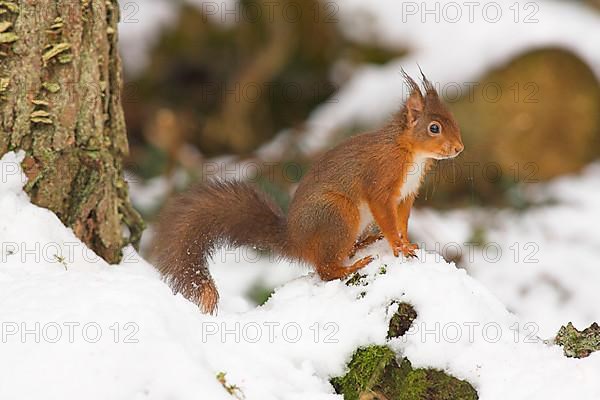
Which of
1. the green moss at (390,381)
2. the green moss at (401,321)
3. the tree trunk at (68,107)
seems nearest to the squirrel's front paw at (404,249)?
the green moss at (401,321)

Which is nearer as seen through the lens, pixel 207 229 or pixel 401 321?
pixel 401 321

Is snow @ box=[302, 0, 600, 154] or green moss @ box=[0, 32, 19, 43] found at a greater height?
snow @ box=[302, 0, 600, 154]

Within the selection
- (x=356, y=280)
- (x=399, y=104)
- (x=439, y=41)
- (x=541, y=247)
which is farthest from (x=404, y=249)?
(x=439, y=41)

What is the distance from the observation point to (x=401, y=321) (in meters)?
2.01

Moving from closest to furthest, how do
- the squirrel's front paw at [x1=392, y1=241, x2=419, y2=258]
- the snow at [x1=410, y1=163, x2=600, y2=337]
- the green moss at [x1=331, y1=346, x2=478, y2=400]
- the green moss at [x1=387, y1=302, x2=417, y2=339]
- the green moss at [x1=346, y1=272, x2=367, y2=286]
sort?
the green moss at [x1=331, y1=346, x2=478, y2=400] < the green moss at [x1=387, y1=302, x2=417, y2=339] < the green moss at [x1=346, y1=272, x2=367, y2=286] < the squirrel's front paw at [x1=392, y1=241, x2=419, y2=258] < the snow at [x1=410, y1=163, x2=600, y2=337]

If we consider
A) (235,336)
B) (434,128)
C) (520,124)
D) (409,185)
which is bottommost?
(235,336)

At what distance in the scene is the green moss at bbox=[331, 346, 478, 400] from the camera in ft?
6.23

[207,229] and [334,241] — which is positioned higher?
[334,241]

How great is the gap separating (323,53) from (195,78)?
93 centimetres

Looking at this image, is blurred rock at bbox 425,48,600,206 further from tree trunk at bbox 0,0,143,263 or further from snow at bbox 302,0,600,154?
tree trunk at bbox 0,0,143,263

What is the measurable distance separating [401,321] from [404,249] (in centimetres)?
40

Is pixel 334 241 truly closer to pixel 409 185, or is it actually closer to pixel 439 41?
pixel 409 185

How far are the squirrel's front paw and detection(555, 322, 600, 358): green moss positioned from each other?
49 cm

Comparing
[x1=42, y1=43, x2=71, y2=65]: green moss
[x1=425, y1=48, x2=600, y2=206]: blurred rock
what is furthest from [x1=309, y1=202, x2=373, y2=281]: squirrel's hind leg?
[x1=425, y1=48, x2=600, y2=206]: blurred rock
